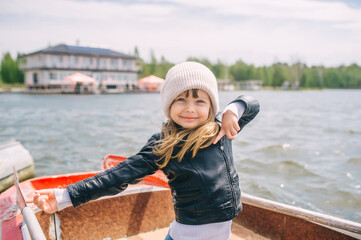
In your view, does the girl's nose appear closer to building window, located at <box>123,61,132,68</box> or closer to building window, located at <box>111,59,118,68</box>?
building window, located at <box>111,59,118,68</box>

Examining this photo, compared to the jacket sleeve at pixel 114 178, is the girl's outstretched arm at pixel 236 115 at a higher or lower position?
higher

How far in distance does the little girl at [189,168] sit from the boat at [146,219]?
3.00ft

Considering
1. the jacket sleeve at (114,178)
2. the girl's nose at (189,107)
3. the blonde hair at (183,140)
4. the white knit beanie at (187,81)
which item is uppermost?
the white knit beanie at (187,81)

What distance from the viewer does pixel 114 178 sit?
1466 millimetres

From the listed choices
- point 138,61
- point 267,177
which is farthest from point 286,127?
point 138,61

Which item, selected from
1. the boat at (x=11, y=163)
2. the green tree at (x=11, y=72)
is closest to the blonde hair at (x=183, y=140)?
the boat at (x=11, y=163)

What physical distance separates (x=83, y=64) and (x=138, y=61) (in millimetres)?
8907

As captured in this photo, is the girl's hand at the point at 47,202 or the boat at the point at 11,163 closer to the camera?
the girl's hand at the point at 47,202

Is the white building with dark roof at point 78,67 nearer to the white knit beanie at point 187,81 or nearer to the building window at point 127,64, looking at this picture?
the building window at point 127,64

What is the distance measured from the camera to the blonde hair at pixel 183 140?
1.48m

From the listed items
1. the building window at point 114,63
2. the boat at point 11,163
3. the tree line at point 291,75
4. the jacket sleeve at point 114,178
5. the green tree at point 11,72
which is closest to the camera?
the jacket sleeve at point 114,178

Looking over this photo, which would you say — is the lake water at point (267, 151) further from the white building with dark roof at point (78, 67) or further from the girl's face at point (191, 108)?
the white building with dark roof at point (78, 67)

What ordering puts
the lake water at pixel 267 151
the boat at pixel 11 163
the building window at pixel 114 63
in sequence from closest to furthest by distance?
the boat at pixel 11 163
the lake water at pixel 267 151
the building window at pixel 114 63

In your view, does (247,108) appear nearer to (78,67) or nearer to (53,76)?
(53,76)
